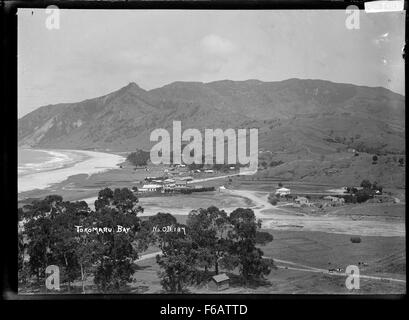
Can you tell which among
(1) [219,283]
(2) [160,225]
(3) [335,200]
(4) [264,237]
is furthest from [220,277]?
(3) [335,200]

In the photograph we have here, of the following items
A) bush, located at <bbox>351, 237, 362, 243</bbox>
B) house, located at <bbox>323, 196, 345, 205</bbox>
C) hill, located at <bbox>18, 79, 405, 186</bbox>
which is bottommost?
bush, located at <bbox>351, 237, 362, 243</bbox>

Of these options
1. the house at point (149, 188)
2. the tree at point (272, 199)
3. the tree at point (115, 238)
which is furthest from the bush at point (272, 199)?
the tree at point (115, 238)

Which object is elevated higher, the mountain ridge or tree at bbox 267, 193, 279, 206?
the mountain ridge

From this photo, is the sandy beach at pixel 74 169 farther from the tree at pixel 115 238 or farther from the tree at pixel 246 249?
the tree at pixel 246 249

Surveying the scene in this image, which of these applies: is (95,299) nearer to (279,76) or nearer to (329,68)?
(279,76)

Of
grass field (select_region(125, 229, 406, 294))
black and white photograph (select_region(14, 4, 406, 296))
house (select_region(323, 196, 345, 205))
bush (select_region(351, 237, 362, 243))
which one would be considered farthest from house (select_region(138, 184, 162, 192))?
bush (select_region(351, 237, 362, 243))

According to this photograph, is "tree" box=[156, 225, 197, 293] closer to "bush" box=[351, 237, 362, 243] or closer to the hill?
the hill

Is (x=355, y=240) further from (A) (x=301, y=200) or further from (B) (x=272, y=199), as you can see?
(B) (x=272, y=199)

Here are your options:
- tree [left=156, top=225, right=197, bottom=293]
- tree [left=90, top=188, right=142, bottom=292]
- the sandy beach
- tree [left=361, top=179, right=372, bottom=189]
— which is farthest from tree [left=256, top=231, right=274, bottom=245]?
the sandy beach
